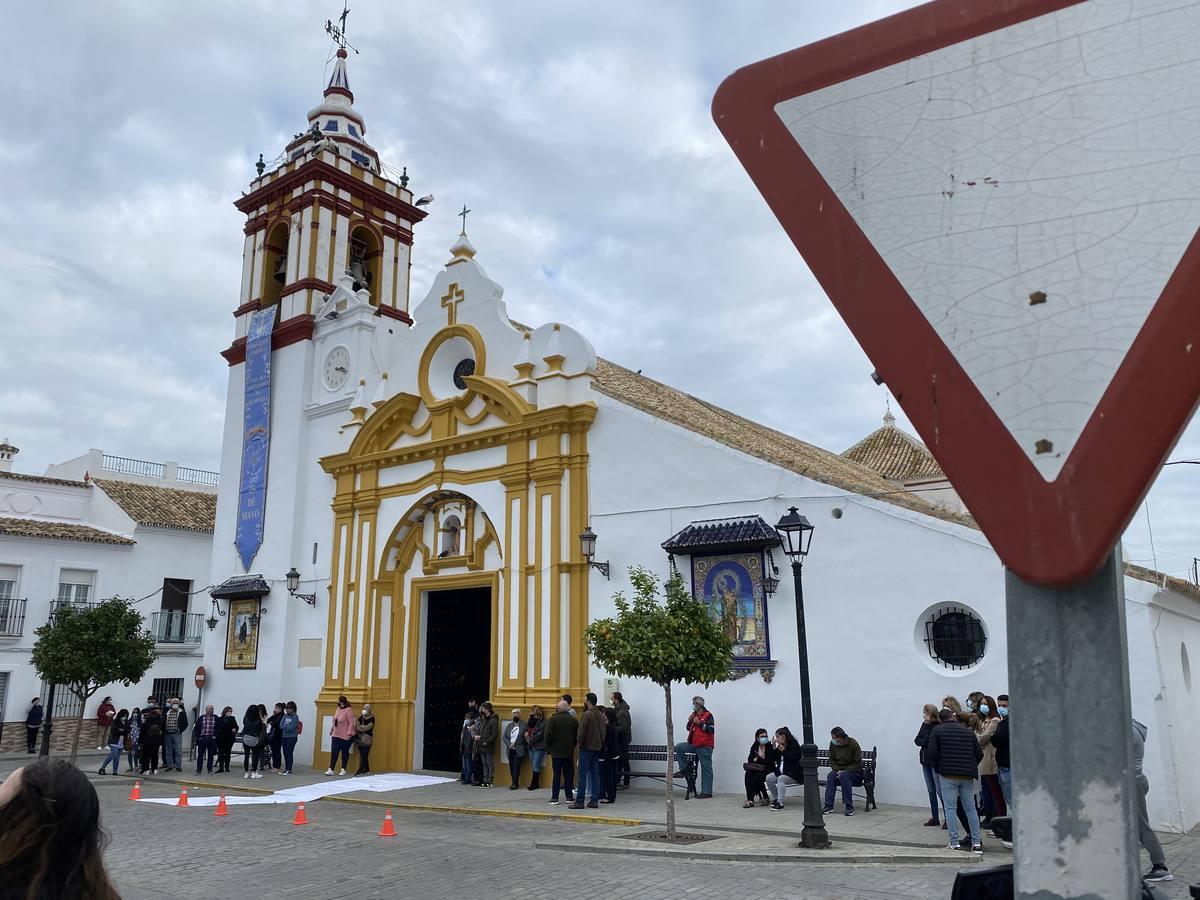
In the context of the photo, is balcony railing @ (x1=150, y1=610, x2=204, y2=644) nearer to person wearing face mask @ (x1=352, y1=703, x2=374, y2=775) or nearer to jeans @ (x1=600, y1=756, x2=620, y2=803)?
person wearing face mask @ (x1=352, y1=703, x2=374, y2=775)

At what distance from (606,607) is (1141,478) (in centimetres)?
1510

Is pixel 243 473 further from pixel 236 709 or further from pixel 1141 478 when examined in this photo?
pixel 1141 478

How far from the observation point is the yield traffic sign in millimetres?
1587

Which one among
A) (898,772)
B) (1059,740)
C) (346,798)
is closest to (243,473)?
(346,798)

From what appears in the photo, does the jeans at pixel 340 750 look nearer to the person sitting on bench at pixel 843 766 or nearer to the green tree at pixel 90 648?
the green tree at pixel 90 648

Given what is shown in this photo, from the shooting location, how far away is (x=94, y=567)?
2906 cm

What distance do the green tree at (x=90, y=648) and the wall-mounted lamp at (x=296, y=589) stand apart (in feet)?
12.3

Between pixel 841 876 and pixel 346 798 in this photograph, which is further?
pixel 346 798

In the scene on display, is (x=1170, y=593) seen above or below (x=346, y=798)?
above

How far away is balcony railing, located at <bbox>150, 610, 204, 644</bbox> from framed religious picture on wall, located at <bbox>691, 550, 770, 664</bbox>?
2173 cm

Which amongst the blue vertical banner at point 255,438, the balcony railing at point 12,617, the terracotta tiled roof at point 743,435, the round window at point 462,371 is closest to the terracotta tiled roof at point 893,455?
the terracotta tiled roof at point 743,435

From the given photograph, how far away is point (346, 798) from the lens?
51.2 ft

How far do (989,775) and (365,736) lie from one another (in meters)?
12.0

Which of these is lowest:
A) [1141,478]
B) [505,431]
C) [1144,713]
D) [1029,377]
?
[1144,713]
